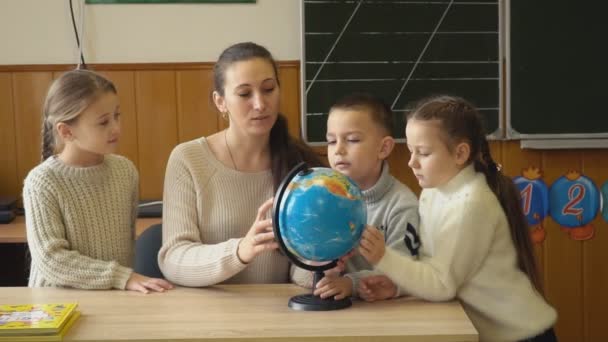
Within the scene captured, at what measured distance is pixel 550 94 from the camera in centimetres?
370

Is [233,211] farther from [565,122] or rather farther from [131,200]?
[565,122]

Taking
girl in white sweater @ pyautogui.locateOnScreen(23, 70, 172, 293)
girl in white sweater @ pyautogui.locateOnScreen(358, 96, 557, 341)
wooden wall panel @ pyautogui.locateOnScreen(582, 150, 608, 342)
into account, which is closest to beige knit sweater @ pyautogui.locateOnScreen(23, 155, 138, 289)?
girl in white sweater @ pyautogui.locateOnScreen(23, 70, 172, 293)

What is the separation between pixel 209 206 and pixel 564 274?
2.29 metres

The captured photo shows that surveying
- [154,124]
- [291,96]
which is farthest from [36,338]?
[291,96]

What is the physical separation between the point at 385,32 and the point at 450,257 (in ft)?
6.58

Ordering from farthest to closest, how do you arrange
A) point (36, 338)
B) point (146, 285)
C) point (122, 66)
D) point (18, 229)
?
point (122, 66) → point (18, 229) → point (146, 285) → point (36, 338)

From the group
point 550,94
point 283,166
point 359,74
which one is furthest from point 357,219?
point 550,94

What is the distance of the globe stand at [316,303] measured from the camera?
6.07ft

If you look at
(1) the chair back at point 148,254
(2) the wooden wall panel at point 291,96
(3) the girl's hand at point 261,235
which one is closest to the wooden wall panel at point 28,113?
(2) the wooden wall panel at point 291,96

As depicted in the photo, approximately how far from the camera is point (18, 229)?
125 inches

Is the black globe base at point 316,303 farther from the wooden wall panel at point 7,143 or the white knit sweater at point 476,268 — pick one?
the wooden wall panel at point 7,143

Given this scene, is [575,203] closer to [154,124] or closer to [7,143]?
[154,124]

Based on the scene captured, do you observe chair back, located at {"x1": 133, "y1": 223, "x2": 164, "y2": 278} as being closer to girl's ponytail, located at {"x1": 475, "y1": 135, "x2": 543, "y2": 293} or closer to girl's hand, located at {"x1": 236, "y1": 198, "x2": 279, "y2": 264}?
girl's hand, located at {"x1": 236, "y1": 198, "x2": 279, "y2": 264}

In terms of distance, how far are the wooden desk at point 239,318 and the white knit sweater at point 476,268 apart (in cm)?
7
